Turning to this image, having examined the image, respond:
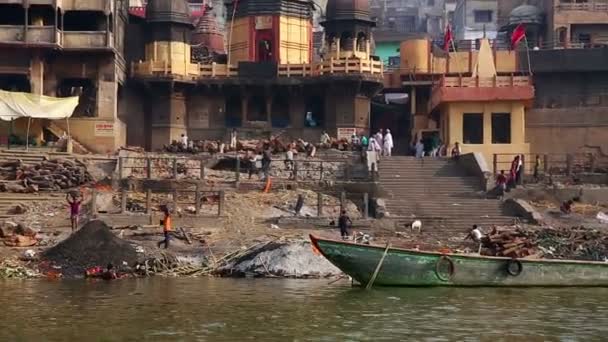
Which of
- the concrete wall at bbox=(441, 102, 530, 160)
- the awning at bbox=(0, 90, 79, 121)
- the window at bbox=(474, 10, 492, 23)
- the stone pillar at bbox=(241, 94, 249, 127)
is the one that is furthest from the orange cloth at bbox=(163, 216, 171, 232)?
the window at bbox=(474, 10, 492, 23)

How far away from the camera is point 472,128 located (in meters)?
43.2

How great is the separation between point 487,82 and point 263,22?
11.4m

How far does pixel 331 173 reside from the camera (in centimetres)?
3716

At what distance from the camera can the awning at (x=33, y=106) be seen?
38.6m

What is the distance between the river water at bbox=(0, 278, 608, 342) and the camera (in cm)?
1523

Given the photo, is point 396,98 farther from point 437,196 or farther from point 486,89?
point 437,196

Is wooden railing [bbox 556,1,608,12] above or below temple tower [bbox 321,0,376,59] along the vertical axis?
above

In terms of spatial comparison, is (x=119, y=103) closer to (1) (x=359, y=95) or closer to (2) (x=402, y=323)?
(1) (x=359, y=95)

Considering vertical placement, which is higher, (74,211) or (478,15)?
(478,15)

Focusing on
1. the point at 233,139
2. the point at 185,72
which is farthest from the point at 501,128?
the point at 185,72

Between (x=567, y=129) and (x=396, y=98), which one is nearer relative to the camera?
(x=567, y=129)

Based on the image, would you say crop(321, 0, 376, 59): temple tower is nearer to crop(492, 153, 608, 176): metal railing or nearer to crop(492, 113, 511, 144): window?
crop(492, 113, 511, 144): window

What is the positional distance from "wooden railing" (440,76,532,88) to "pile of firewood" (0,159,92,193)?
16850 millimetres

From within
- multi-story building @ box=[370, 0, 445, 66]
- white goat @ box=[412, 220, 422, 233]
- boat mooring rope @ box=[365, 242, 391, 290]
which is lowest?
boat mooring rope @ box=[365, 242, 391, 290]
